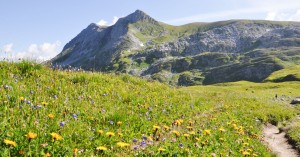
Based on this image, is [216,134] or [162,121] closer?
[216,134]

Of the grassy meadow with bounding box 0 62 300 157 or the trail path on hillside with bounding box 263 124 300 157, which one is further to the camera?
the trail path on hillside with bounding box 263 124 300 157

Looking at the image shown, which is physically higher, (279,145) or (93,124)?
(93,124)

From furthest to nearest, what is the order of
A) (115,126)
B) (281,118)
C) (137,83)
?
1. (281,118)
2. (137,83)
3. (115,126)

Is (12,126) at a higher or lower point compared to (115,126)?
higher

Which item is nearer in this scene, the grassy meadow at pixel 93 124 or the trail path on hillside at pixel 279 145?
the grassy meadow at pixel 93 124

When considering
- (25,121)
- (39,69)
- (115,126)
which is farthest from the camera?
(39,69)

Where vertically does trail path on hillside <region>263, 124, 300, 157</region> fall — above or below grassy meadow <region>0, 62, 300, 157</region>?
below

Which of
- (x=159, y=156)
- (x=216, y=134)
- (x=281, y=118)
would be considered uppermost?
(x=159, y=156)

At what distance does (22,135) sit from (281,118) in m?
22.3

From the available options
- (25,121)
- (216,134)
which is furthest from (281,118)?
(25,121)

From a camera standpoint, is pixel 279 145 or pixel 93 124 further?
pixel 279 145

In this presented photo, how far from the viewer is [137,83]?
21031 mm

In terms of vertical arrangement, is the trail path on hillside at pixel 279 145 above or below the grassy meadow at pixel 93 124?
below

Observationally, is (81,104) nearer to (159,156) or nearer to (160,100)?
(159,156)
